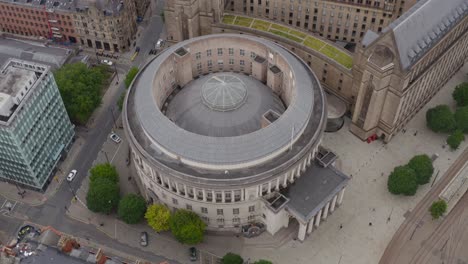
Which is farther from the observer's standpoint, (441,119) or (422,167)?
(441,119)

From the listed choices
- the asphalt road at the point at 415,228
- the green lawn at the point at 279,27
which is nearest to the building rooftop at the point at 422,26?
the green lawn at the point at 279,27

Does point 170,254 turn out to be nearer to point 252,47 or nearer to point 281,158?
point 281,158

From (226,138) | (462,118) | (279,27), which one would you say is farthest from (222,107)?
(462,118)

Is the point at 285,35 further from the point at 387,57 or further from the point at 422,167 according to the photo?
the point at 422,167

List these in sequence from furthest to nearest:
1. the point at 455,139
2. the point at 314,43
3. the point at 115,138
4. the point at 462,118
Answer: the point at 314,43, the point at 115,138, the point at 462,118, the point at 455,139

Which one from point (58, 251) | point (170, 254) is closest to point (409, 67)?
point (170, 254)
